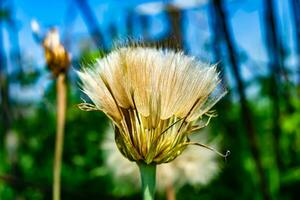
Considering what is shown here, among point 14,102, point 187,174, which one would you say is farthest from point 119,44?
point 14,102

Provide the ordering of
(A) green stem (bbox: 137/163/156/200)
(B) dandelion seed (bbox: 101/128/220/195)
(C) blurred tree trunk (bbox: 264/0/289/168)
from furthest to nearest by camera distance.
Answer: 1. (C) blurred tree trunk (bbox: 264/0/289/168)
2. (B) dandelion seed (bbox: 101/128/220/195)
3. (A) green stem (bbox: 137/163/156/200)

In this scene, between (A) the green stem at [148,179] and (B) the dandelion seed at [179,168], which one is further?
(B) the dandelion seed at [179,168]

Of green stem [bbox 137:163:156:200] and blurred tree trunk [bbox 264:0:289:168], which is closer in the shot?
green stem [bbox 137:163:156:200]

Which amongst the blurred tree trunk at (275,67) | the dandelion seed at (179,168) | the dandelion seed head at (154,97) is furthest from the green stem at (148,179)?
the blurred tree trunk at (275,67)

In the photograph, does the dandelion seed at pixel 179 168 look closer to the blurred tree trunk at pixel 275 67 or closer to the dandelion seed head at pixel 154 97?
the blurred tree trunk at pixel 275 67

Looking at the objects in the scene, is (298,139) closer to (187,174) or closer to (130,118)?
(187,174)

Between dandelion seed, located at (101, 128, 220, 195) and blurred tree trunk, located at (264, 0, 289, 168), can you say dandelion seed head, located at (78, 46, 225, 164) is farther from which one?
blurred tree trunk, located at (264, 0, 289, 168)

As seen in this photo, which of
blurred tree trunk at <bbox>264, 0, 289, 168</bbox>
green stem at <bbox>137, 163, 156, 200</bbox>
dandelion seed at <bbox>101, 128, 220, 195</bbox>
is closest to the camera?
green stem at <bbox>137, 163, 156, 200</bbox>

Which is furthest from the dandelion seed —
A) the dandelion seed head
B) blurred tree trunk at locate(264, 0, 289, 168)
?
the dandelion seed head

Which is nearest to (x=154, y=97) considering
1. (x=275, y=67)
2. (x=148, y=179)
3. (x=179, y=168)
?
(x=148, y=179)
